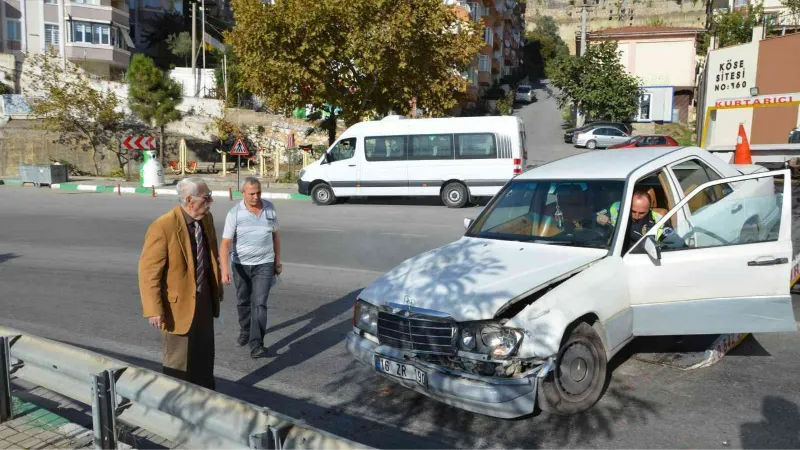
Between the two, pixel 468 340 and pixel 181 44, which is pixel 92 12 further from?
pixel 468 340

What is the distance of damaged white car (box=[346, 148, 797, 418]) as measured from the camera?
4.32m

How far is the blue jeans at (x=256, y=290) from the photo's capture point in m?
6.18

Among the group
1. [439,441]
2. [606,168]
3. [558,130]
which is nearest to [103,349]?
[439,441]

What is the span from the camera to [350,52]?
73.9 feet

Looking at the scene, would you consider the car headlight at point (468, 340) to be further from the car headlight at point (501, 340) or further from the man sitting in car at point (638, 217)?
the man sitting in car at point (638, 217)

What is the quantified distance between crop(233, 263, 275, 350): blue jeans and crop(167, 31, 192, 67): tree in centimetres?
5611

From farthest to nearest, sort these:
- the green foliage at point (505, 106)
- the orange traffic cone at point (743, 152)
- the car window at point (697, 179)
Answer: the green foliage at point (505, 106), the orange traffic cone at point (743, 152), the car window at point (697, 179)

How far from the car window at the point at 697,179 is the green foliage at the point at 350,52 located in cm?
1721

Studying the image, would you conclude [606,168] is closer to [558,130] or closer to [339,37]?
[339,37]

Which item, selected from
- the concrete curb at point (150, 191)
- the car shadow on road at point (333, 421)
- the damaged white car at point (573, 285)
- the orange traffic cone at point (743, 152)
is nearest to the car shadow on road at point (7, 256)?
the car shadow on road at point (333, 421)

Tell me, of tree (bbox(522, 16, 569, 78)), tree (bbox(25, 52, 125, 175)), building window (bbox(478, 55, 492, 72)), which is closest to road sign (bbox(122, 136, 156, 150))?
tree (bbox(25, 52, 125, 175))

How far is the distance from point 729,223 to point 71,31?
5557cm

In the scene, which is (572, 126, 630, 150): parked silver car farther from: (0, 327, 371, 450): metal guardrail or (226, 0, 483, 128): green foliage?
(0, 327, 371, 450): metal guardrail

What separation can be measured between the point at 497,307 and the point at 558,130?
4679 cm
